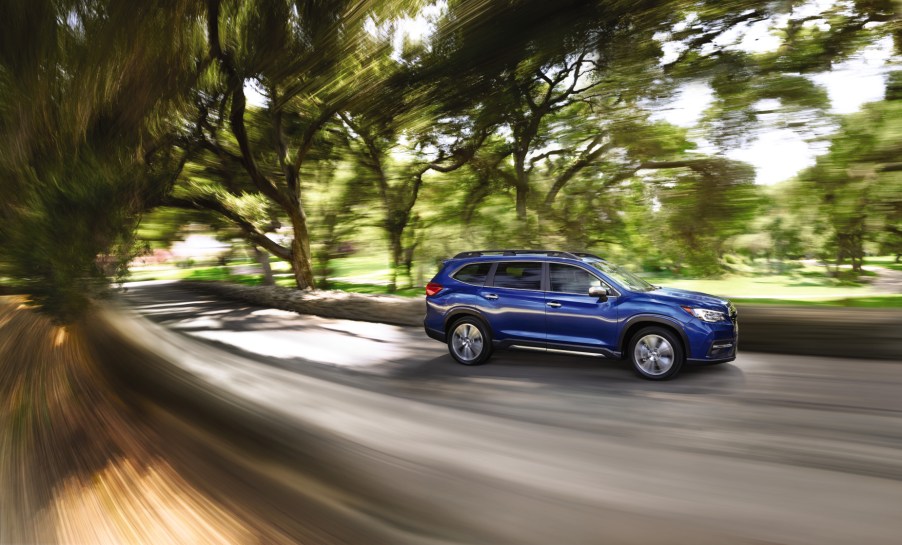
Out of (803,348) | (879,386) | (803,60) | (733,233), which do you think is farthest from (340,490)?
(803,348)

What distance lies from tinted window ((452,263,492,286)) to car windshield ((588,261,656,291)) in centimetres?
160

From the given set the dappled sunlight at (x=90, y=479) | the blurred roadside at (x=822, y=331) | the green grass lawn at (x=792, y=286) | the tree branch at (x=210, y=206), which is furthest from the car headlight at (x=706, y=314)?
the tree branch at (x=210, y=206)

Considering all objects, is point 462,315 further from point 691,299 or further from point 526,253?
point 691,299

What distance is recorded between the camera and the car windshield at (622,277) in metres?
6.87

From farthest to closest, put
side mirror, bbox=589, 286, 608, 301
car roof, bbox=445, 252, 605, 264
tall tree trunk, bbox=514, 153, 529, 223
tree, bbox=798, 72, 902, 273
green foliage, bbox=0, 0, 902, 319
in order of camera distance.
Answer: tall tree trunk, bbox=514, 153, 529, 223 → car roof, bbox=445, 252, 605, 264 → side mirror, bbox=589, 286, 608, 301 → tree, bbox=798, 72, 902, 273 → green foliage, bbox=0, 0, 902, 319

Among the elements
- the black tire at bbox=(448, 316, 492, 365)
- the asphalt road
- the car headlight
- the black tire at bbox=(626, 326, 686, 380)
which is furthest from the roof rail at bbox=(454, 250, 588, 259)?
the car headlight

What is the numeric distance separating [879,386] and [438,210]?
1344cm

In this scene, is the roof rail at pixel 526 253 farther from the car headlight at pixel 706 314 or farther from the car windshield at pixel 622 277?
the car headlight at pixel 706 314

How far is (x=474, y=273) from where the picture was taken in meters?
7.75

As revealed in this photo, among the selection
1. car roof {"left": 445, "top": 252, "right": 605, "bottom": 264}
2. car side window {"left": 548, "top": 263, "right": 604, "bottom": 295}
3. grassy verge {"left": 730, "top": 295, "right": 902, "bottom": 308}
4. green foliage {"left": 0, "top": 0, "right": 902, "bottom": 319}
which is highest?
green foliage {"left": 0, "top": 0, "right": 902, "bottom": 319}

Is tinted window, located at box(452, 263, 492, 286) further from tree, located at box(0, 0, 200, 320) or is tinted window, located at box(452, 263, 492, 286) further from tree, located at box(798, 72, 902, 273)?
tree, located at box(0, 0, 200, 320)

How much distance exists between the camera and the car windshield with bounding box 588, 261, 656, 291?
687 cm

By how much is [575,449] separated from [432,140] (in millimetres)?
2958

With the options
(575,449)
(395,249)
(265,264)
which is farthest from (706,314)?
(265,264)
